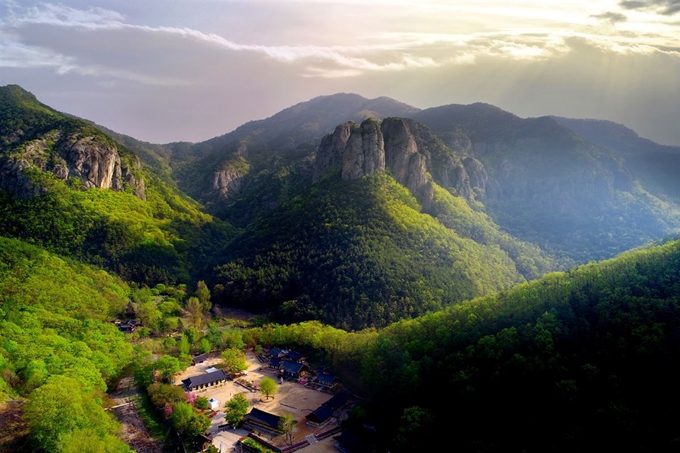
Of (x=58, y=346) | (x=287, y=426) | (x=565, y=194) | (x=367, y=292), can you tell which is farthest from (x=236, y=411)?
(x=565, y=194)

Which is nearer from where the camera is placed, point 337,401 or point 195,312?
point 337,401

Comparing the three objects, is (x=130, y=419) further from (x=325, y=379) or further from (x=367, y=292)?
(x=367, y=292)

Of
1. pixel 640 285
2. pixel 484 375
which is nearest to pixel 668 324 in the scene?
pixel 640 285

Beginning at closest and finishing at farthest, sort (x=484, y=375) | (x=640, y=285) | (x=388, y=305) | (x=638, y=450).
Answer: (x=638, y=450)
(x=484, y=375)
(x=640, y=285)
(x=388, y=305)

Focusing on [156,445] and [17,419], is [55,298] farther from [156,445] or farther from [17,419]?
[156,445]

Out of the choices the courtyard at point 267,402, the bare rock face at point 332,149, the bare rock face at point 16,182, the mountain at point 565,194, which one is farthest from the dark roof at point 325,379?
the mountain at point 565,194

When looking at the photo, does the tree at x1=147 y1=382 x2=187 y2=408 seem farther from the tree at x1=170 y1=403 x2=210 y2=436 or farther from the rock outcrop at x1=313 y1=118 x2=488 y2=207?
the rock outcrop at x1=313 y1=118 x2=488 y2=207
